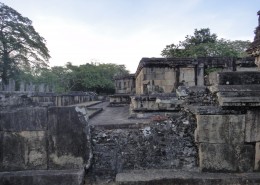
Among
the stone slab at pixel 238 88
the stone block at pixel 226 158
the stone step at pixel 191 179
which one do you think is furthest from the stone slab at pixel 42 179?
the stone slab at pixel 238 88

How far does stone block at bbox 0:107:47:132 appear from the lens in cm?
372

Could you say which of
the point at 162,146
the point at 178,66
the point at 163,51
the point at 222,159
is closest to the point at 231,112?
the point at 222,159

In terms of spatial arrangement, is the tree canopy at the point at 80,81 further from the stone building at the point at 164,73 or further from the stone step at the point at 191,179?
the stone step at the point at 191,179

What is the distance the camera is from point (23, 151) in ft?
12.2

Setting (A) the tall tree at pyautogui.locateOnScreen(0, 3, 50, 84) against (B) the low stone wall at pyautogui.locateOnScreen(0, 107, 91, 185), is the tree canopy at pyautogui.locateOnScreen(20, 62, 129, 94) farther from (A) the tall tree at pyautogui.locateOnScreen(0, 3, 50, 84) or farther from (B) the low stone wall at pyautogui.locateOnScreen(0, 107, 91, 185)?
(B) the low stone wall at pyautogui.locateOnScreen(0, 107, 91, 185)

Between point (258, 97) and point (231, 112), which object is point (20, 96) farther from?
point (258, 97)

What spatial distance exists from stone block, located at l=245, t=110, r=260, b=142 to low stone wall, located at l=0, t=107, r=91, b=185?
7.15 ft

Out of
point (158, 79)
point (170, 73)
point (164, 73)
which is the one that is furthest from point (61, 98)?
point (170, 73)

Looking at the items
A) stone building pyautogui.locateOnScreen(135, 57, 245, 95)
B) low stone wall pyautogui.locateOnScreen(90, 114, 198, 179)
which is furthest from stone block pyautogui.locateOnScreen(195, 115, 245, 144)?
stone building pyautogui.locateOnScreen(135, 57, 245, 95)

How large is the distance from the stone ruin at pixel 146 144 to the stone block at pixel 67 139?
0.04 feet

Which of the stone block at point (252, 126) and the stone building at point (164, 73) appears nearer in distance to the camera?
the stone block at point (252, 126)

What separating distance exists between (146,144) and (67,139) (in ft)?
3.72

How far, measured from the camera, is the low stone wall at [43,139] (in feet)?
12.1

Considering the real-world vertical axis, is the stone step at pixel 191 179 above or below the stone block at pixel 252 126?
below
